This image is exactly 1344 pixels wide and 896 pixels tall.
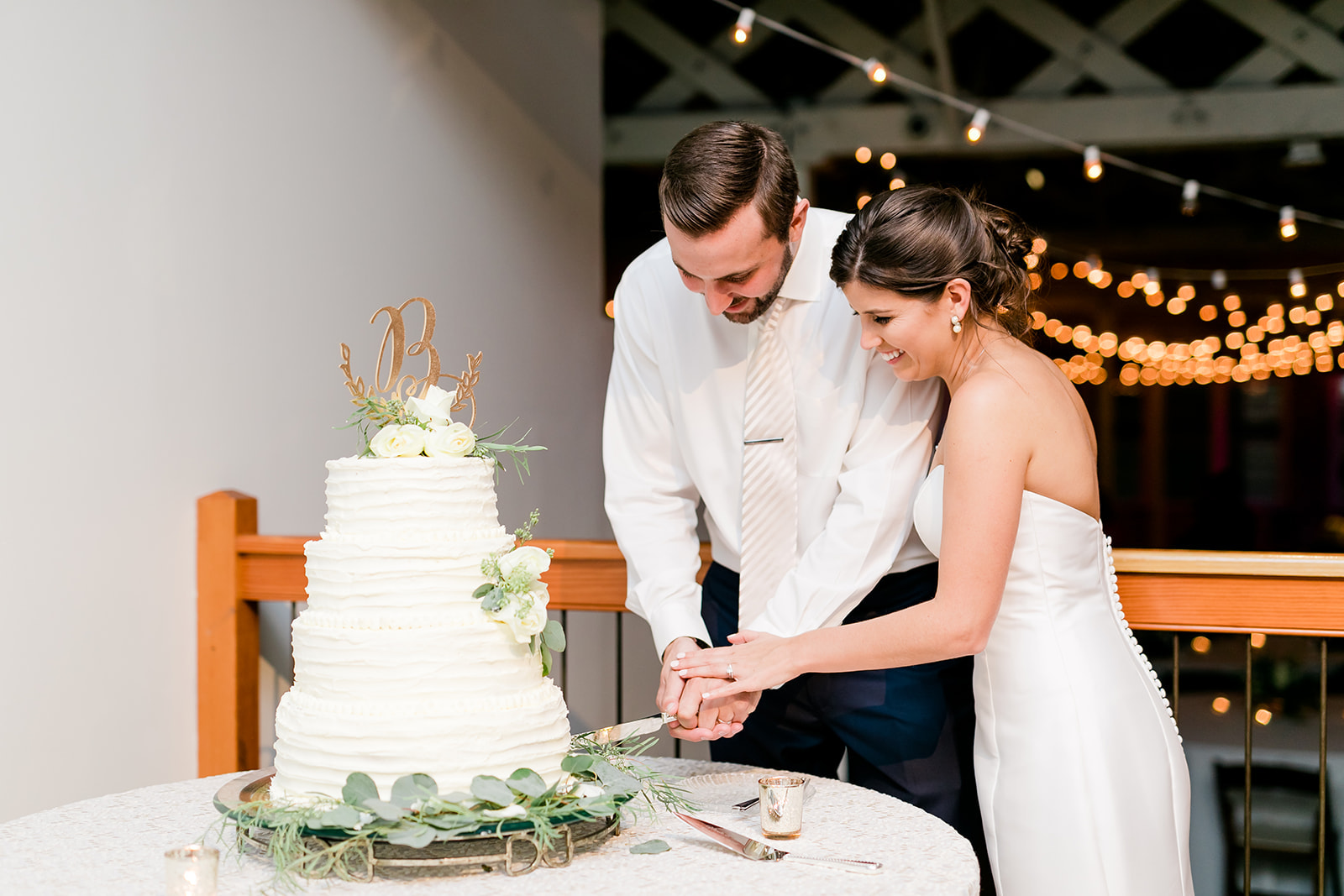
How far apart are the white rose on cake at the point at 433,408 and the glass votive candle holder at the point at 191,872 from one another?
0.52 meters

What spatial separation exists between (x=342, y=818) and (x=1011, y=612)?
101 cm

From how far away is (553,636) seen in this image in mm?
1335

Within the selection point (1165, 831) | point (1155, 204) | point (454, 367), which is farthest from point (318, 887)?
point (1155, 204)

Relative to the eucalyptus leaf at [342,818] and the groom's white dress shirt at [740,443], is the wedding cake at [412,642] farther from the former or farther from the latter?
the groom's white dress shirt at [740,443]

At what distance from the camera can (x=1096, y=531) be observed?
176 cm

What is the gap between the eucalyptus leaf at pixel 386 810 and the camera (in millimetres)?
1163

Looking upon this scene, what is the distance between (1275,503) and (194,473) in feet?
27.9

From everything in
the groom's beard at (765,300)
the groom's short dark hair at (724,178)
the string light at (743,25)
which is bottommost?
the groom's beard at (765,300)

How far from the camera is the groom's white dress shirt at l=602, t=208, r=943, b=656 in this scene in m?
1.78

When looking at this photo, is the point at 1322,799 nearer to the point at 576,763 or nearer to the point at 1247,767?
the point at 1247,767

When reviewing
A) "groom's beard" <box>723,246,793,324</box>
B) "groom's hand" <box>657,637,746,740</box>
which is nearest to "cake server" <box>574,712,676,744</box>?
"groom's hand" <box>657,637,746,740</box>

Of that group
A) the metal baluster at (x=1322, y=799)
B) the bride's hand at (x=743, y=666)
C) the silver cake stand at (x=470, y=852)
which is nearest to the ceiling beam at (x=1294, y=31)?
the metal baluster at (x=1322, y=799)

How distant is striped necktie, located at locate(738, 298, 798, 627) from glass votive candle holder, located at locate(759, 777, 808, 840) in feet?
1.77

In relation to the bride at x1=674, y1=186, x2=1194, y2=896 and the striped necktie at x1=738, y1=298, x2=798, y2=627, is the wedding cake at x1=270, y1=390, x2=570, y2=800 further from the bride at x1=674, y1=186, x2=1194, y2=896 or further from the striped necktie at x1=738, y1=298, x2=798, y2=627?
the striped necktie at x1=738, y1=298, x2=798, y2=627
